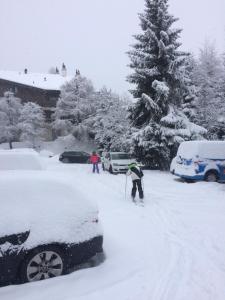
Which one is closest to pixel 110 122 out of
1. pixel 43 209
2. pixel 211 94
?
pixel 211 94

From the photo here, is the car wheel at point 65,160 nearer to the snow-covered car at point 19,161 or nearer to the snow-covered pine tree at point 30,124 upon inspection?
the snow-covered pine tree at point 30,124

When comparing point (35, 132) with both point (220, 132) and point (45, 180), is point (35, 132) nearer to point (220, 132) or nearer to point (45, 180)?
point (220, 132)

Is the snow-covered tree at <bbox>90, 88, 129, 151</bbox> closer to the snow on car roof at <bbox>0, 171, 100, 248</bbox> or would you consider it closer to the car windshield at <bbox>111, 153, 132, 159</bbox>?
the car windshield at <bbox>111, 153, 132, 159</bbox>

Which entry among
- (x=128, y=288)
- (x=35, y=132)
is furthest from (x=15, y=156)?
(x=35, y=132)

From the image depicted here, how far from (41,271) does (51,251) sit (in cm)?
35

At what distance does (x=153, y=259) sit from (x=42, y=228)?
229cm

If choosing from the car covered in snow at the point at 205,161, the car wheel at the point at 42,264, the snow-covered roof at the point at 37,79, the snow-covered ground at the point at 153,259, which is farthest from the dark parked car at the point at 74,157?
the car wheel at the point at 42,264

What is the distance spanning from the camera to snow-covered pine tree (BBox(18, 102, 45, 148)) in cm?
4291

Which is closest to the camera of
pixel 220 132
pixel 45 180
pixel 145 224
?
pixel 45 180

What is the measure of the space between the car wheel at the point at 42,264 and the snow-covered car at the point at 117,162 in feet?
52.8

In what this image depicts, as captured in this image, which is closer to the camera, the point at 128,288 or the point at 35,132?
the point at 128,288

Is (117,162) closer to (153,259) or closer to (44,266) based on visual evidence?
(153,259)

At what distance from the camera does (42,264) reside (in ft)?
17.1

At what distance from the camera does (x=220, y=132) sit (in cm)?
2931
